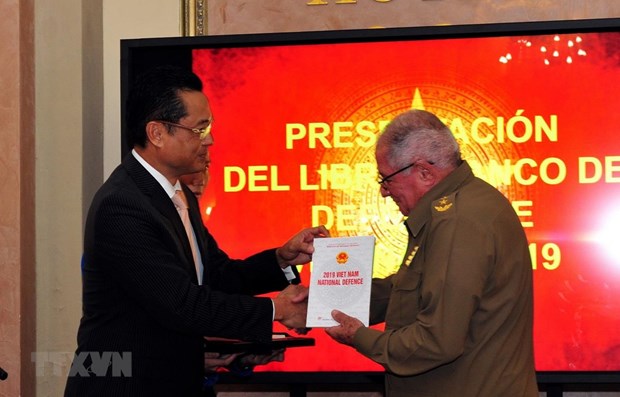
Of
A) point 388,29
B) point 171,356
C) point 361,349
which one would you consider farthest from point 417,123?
point 388,29

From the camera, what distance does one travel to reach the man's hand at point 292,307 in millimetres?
2607

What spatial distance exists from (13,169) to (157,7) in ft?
3.16

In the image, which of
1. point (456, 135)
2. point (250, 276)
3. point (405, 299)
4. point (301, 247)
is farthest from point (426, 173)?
point (456, 135)

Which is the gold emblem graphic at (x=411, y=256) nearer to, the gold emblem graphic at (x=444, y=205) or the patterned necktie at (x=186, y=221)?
the gold emblem graphic at (x=444, y=205)

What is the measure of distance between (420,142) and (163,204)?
0.68 meters

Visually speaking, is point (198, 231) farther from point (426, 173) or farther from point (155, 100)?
point (426, 173)

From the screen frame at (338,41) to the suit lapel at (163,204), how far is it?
138cm

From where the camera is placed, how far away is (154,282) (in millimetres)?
2422

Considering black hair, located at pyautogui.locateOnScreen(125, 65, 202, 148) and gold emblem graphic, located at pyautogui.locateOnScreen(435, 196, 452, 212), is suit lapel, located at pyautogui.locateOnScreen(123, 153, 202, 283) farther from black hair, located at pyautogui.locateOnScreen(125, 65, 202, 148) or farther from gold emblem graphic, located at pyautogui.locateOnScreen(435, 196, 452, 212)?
gold emblem graphic, located at pyautogui.locateOnScreen(435, 196, 452, 212)

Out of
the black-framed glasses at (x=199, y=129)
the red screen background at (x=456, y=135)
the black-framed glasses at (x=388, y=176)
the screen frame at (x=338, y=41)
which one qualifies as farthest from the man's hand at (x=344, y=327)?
the red screen background at (x=456, y=135)

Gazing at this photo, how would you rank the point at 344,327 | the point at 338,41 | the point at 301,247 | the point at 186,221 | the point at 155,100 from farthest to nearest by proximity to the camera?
1. the point at 338,41
2. the point at 301,247
3. the point at 186,221
4. the point at 155,100
5. the point at 344,327

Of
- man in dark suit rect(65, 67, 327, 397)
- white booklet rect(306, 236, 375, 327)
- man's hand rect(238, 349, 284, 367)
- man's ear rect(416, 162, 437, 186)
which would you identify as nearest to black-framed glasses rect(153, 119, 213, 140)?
man in dark suit rect(65, 67, 327, 397)

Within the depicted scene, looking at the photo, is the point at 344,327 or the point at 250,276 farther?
the point at 250,276

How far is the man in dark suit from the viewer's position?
2432 millimetres
